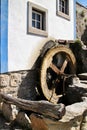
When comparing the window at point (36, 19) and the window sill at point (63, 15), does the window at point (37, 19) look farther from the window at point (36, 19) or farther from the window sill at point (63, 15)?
the window sill at point (63, 15)

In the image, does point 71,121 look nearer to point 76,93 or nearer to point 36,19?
point 76,93

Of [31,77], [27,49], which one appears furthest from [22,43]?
[31,77]

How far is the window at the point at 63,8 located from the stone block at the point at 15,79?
2.88 meters

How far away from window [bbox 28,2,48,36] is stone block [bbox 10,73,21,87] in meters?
1.31

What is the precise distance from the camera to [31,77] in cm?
688

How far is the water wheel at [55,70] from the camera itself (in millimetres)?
6982

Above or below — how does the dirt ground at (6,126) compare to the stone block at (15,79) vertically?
below

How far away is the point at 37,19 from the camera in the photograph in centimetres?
725

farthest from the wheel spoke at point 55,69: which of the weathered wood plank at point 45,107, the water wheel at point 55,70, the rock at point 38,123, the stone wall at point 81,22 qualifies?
the stone wall at point 81,22

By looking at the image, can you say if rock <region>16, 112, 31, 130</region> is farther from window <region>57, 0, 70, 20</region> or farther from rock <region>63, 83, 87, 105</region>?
window <region>57, 0, 70, 20</region>

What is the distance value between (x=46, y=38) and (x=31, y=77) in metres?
1.39

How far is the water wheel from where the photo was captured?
698 centimetres

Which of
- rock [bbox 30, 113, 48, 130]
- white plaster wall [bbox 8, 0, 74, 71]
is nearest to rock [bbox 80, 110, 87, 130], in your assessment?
rock [bbox 30, 113, 48, 130]

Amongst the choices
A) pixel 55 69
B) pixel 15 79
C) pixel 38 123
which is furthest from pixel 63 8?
pixel 38 123
